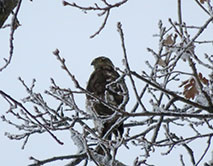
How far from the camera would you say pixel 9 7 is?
2.23 metres

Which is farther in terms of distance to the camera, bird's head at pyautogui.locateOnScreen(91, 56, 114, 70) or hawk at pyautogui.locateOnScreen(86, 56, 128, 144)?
bird's head at pyautogui.locateOnScreen(91, 56, 114, 70)

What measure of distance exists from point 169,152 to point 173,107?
609 mm

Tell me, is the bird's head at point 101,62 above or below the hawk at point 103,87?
above

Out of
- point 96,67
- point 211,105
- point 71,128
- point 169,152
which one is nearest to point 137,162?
point 169,152

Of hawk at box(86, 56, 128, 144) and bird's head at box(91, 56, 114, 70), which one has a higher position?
bird's head at box(91, 56, 114, 70)

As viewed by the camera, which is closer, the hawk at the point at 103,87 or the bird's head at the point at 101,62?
the hawk at the point at 103,87

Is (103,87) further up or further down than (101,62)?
further down

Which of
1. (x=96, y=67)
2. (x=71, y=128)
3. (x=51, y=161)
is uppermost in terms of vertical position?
(x=96, y=67)

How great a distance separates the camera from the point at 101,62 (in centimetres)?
810

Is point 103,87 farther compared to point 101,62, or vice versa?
point 101,62

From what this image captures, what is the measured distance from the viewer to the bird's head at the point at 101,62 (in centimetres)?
796

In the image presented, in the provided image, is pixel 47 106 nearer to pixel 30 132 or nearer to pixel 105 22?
pixel 30 132

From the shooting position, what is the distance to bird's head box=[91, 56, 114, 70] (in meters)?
7.96

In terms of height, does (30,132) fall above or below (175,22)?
below
